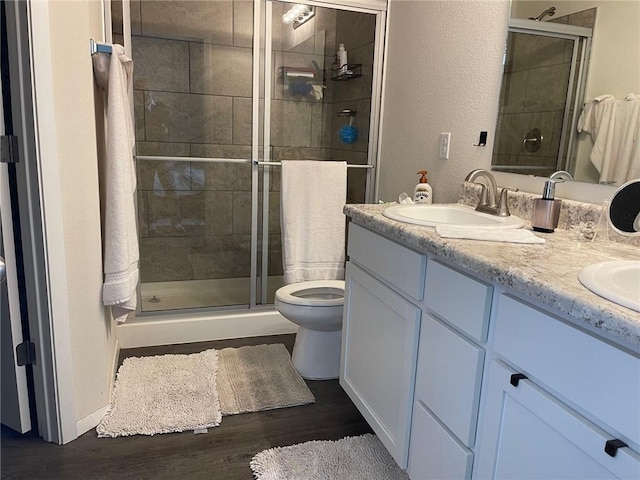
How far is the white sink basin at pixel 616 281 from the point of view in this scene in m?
0.76

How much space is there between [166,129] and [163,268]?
0.84 m

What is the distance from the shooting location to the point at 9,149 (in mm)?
1465

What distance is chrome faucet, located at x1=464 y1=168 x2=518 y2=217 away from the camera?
1594 millimetres

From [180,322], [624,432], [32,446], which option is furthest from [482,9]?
[32,446]

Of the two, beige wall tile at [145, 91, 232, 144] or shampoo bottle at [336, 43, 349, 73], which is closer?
beige wall tile at [145, 91, 232, 144]

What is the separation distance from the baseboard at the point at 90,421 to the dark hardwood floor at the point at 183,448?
0.03 meters

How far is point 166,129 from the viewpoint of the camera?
8.89 ft

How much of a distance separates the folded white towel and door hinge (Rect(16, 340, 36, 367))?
143 centimetres

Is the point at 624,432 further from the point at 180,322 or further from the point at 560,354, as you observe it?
the point at 180,322

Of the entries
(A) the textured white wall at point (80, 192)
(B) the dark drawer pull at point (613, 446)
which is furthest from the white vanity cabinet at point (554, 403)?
(A) the textured white wall at point (80, 192)

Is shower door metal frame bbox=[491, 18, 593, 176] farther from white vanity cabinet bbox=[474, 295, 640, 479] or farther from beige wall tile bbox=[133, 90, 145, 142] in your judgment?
beige wall tile bbox=[133, 90, 145, 142]

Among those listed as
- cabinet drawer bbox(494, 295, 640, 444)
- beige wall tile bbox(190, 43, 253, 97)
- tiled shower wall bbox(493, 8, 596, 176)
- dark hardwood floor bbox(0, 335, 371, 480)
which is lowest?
dark hardwood floor bbox(0, 335, 371, 480)

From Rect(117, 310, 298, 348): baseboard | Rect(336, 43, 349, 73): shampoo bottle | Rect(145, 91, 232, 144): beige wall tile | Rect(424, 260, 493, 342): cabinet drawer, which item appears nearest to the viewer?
Rect(424, 260, 493, 342): cabinet drawer

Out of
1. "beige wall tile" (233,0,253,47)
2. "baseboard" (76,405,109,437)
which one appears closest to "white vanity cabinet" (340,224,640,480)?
"baseboard" (76,405,109,437)
